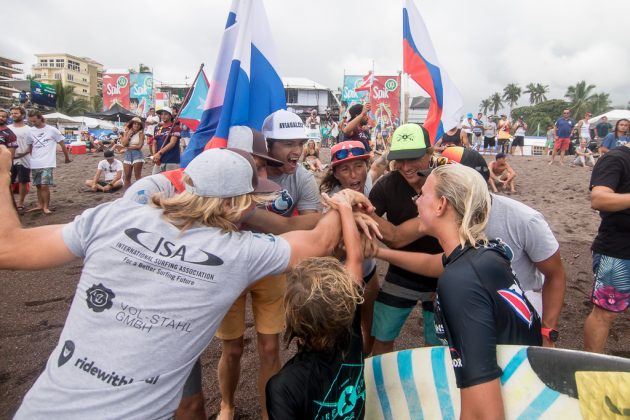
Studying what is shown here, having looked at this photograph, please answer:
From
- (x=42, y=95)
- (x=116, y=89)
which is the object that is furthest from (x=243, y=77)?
(x=42, y=95)

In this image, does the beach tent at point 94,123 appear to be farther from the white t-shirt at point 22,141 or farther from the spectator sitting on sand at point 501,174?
the spectator sitting on sand at point 501,174

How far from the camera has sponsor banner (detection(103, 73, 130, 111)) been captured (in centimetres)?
3469

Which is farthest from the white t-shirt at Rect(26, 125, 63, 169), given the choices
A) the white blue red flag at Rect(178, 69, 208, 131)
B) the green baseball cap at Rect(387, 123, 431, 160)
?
the green baseball cap at Rect(387, 123, 431, 160)

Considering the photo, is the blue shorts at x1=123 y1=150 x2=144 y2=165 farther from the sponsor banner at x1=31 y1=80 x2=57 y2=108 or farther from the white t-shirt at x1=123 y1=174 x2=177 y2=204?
the sponsor banner at x1=31 y1=80 x2=57 y2=108

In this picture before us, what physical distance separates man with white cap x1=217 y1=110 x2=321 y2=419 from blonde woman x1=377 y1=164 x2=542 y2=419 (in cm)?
104

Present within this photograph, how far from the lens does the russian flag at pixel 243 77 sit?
3.40m

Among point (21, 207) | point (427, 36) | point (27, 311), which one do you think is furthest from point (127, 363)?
point (21, 207)

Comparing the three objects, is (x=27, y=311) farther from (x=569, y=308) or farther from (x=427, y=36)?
(x=569, y=308)

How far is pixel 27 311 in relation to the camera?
14.1 ft

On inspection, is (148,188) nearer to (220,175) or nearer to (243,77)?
(220,175)

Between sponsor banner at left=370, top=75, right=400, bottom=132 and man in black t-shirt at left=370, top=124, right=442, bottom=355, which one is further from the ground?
sponsor banner at left=370, top=75, right=400, bottom=132

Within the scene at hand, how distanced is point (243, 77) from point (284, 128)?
760 mm

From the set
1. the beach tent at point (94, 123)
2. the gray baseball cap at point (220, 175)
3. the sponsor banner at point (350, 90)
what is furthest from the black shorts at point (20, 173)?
the beach tent at point (94, 123)

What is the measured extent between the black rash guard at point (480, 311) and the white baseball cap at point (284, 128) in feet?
5.59
